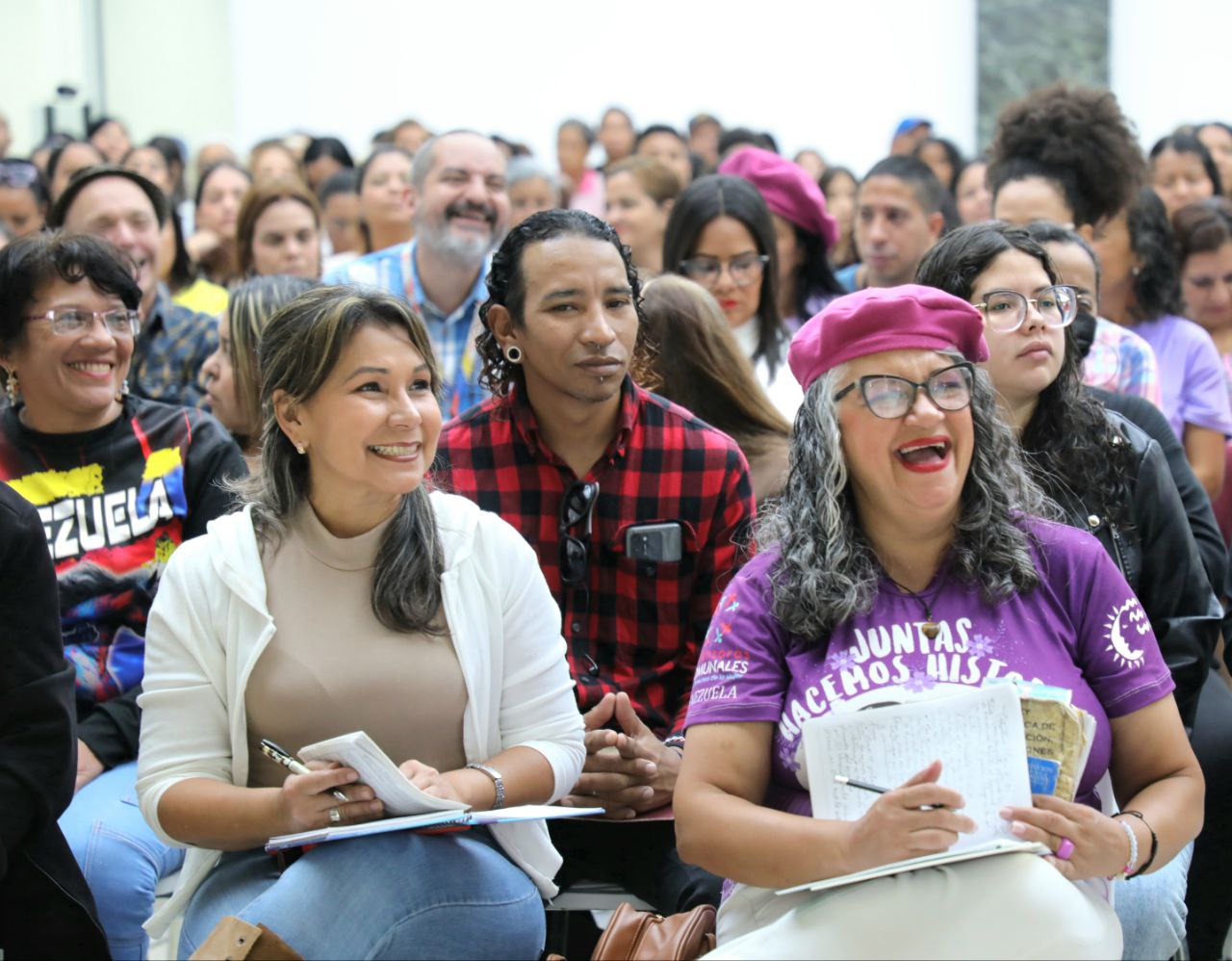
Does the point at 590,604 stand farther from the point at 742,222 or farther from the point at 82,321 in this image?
the point at 742,222

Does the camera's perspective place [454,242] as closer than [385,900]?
No

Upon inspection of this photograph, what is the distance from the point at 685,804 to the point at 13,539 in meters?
1.17

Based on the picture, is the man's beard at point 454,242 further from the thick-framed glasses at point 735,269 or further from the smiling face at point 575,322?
the smiling face at point 575,322

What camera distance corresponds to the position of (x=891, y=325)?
7.80ft

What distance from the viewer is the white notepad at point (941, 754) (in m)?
2.06

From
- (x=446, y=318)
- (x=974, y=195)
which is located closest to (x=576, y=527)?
(x=446, y=318)

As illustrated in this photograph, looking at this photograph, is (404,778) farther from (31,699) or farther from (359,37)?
(359,37)

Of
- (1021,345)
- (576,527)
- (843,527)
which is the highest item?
(1021,345)

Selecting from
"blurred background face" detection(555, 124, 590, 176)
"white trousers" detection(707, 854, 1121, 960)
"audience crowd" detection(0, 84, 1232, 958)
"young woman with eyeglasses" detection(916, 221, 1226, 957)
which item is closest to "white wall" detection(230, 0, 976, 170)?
"blurred background face" detection(555, 124, 590, 176)

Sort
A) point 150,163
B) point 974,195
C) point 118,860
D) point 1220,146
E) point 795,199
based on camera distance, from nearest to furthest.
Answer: point 118,860 < point 795,199 < point 974,195 < point 1220,146 < point 150,163

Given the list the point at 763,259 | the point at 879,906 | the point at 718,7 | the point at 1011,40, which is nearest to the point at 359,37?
the point at 718,7

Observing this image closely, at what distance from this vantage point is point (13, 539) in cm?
240

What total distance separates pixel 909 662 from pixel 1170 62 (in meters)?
9.33

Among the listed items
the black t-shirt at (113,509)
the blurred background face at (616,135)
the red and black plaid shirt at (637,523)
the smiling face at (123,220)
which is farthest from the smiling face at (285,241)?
the blurred background face at (616,135)
